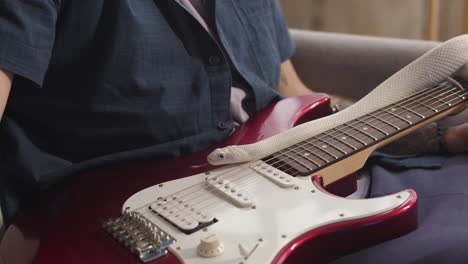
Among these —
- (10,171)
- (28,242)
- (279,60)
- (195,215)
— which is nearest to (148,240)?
(195,215)

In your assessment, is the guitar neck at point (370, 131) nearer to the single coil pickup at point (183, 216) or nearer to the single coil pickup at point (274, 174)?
the single coil pickup at point (274, 174)

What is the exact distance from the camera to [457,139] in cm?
87

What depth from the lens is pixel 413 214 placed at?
0.66m

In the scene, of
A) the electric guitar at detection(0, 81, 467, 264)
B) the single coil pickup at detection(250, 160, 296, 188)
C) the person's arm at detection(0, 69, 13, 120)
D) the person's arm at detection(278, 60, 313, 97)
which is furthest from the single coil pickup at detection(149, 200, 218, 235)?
the person's arm at detection(278, 60, 313, 97)

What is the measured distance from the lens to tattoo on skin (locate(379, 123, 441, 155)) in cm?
89

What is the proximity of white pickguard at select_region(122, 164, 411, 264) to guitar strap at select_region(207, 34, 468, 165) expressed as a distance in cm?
11

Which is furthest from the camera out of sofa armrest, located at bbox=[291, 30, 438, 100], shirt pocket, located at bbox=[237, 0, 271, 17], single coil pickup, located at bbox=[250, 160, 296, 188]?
sofa armrest, located at bbox=[291, 30, 438, 100]

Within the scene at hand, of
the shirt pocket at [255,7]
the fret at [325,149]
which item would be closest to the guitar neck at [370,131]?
the fret at [325,149]

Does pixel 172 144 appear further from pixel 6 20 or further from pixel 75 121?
pixel 6 20

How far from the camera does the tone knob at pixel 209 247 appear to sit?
0.58m

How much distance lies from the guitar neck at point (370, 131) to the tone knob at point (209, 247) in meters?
0.18

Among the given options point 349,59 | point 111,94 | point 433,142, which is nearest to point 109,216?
point 111,94

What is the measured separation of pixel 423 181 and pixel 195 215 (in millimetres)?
369

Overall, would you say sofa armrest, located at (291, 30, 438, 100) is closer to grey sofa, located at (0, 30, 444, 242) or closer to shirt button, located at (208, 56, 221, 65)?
grey sofa, located at (0, 30, 444, 242)
